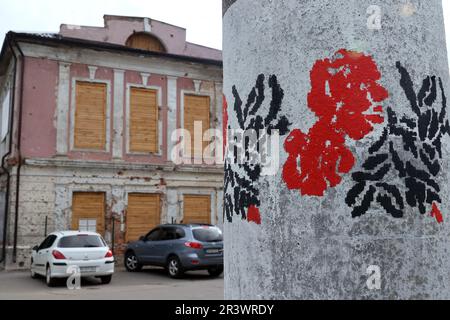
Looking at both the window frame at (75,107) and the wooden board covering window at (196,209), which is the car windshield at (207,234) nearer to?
the wooden board covering window at (196,209)

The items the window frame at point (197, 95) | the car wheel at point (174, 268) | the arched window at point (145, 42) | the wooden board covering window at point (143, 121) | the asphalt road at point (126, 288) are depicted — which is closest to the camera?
the asphalt road at point (126, 288)

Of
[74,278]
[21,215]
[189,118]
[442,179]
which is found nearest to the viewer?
[442,179]

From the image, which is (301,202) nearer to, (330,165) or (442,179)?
(330,165)

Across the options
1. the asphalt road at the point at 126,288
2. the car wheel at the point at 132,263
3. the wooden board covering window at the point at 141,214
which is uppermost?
the wooden board covering window at the point at 141,214

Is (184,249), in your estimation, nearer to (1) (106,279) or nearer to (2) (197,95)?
(1) (106,279)

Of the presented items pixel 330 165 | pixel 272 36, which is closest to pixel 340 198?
pixel 330 165

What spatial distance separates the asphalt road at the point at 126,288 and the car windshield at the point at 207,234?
116cm

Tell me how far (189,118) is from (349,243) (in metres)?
20.6

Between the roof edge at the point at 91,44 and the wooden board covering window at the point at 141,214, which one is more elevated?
the roof edge at the point at 91,44

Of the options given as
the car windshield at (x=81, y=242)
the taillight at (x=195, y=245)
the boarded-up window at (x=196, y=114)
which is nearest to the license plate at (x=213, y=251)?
the taillight at (x=195, y=245)

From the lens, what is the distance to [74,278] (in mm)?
13969

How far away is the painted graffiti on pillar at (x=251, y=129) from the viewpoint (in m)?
1.71

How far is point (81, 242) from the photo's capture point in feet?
46.4

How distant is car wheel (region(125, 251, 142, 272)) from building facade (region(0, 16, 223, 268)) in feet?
7.29
